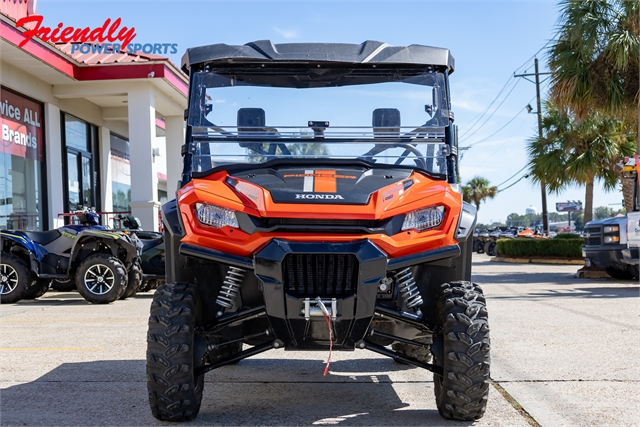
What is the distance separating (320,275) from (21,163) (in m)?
14.8

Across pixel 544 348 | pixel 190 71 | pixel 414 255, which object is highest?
pixel 190 71

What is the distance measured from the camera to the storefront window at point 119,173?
75.9 feet

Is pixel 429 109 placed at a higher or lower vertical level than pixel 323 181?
higher

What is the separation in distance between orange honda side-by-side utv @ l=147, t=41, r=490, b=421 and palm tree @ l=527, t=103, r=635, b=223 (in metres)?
20.0

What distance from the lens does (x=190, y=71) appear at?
4.98 meters

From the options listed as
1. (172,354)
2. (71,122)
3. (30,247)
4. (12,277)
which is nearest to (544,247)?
(71,122)

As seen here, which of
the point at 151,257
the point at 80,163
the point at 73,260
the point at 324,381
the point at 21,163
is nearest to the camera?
the point at 324,381

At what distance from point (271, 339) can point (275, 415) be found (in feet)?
1.60

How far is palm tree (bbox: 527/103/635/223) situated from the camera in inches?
955

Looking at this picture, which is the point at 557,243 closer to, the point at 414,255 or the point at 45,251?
the point at 45,251

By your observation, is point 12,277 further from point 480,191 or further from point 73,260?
point 480,191

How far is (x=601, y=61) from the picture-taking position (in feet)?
58.1

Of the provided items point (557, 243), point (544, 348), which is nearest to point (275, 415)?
point (544, 348)

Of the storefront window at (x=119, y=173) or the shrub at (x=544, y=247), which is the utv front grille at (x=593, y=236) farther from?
the storefront window at (x=119, y=173)
